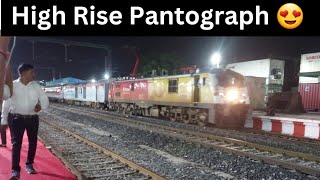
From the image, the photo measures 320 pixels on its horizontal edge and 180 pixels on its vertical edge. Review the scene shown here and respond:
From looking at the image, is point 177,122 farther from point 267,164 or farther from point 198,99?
point 267,164

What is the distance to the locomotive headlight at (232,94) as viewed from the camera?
16375mm

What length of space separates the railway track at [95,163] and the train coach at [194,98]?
290 inches

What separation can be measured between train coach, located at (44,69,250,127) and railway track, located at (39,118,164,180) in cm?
736

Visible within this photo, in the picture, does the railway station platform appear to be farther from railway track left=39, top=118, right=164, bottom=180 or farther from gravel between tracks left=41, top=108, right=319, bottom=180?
A: railway track left=39, top=118, right=164, bottom=180

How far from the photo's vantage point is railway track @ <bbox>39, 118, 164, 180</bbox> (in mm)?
6852

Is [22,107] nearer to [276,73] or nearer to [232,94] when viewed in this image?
[232,94]

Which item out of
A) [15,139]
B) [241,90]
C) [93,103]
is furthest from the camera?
[93,103]

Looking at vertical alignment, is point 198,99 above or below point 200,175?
above

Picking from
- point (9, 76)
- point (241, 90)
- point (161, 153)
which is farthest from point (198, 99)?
point (9, 76)

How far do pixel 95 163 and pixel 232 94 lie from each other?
10.0 meters

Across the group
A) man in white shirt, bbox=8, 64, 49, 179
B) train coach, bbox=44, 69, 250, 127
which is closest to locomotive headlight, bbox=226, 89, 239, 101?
train coach, bbox=44, 69, 250, 127

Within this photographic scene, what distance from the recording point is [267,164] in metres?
8.55

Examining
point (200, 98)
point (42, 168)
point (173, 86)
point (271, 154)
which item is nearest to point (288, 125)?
point (200, 98)

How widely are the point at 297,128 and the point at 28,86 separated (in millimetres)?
12384
